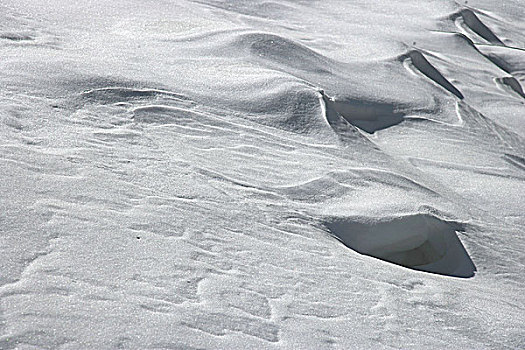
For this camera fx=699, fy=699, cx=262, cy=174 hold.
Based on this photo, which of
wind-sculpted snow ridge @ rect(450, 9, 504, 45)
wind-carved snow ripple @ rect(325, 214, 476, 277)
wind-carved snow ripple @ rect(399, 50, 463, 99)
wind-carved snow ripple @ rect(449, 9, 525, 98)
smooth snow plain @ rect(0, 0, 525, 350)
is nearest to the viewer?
smooth snow plain @ rect(0, 0, 525, 350)

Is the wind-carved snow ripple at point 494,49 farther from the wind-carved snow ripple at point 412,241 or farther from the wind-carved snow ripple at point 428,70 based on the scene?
the wind-carved snow ripple at point 412,241

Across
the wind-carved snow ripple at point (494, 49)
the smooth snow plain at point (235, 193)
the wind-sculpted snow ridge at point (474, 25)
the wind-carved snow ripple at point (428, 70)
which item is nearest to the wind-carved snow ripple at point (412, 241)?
the smooth snow plain at point (235, 193)

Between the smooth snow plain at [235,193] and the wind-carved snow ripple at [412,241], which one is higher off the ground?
the smooth snow plain at [235,193]

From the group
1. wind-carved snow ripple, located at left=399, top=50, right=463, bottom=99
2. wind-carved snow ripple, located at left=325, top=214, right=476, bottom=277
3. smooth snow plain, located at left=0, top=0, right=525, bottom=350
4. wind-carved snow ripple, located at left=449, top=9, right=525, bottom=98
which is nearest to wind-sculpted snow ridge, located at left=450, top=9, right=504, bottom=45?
wind-carved snow ripple, located at left=449, top=9, right=525, bottom=98

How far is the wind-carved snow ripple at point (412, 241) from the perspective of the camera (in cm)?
252

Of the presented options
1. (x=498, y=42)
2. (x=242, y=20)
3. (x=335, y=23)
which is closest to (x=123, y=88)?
(x=242, y=20)

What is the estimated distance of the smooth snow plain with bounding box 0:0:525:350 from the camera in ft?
5.79

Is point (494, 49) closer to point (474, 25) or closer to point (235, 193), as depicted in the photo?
point (474, 25)

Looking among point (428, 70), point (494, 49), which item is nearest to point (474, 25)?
point (494, 49)

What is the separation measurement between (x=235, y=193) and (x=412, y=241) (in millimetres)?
726

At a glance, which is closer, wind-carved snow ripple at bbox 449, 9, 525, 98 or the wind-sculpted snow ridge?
wind-carved snow ripple at bbox 449, 9, 525, 98

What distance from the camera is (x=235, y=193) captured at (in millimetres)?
2492

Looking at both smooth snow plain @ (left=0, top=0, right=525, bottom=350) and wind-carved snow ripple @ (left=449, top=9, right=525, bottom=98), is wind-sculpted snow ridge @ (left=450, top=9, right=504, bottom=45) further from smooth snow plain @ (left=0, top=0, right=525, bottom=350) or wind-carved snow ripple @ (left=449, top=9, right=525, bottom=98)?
smooth snow plain @ (left=0, top=0, right=525, bottom=350)

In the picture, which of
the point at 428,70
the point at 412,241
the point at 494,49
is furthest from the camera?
the point at 494,49
